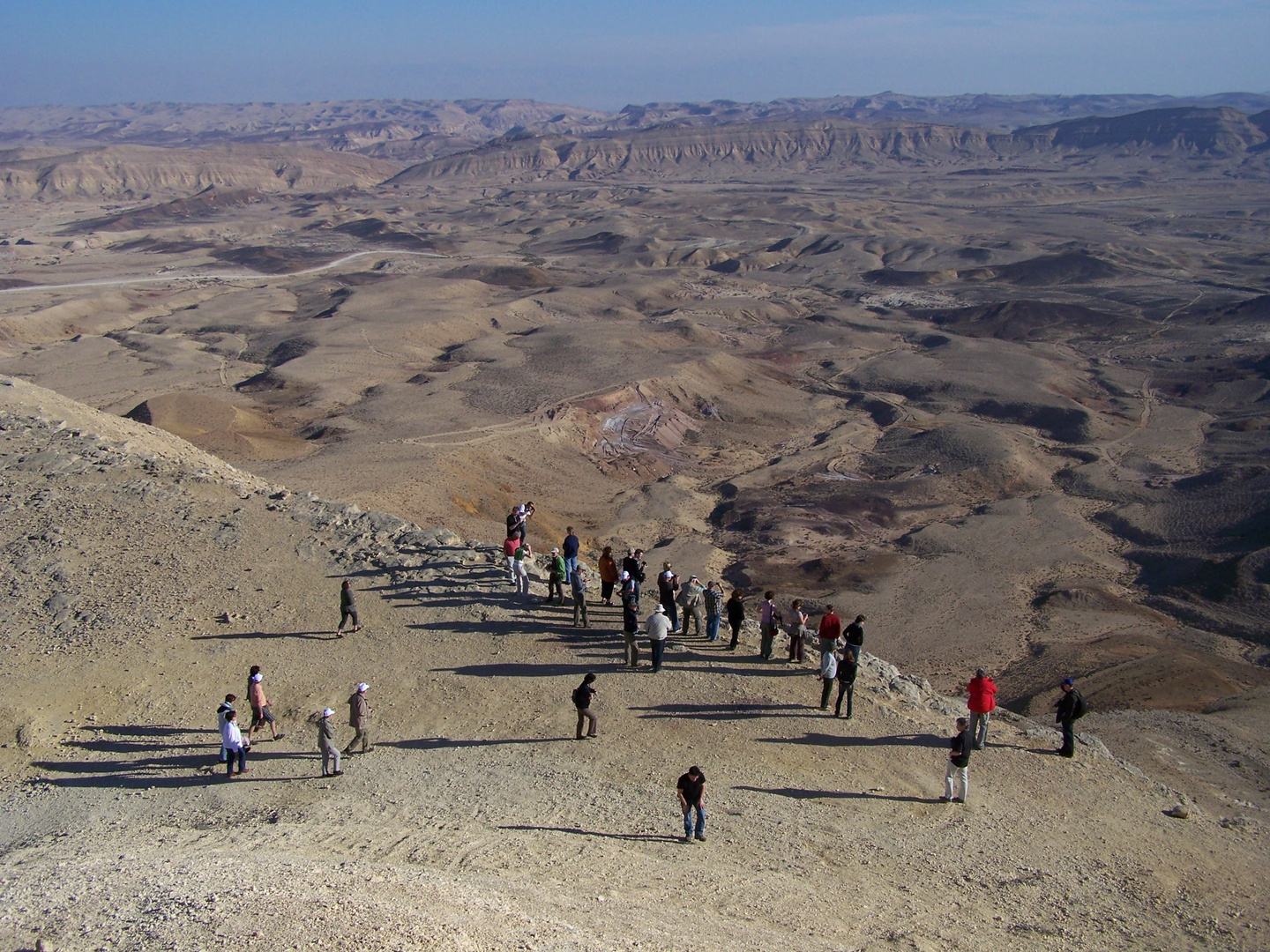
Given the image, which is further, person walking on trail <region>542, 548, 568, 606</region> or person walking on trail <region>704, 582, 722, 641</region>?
person walking on trail <region>542, 548, 568, 606</region>

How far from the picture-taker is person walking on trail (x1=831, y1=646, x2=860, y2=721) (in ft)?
36.4

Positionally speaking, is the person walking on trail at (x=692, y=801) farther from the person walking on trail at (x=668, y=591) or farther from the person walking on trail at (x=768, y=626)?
the person walking on trail at (x=668, y=591)

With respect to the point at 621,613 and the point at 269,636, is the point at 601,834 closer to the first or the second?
the point at 621,613

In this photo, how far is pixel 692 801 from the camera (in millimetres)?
8562

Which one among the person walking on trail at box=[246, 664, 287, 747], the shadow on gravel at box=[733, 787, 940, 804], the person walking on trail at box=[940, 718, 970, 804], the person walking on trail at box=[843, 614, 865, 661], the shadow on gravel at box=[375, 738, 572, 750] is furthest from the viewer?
the person walking on trail at box=[843, 614, 865, 661]

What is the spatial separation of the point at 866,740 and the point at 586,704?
11.3ft

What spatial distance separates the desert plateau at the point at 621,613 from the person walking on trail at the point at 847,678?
0.40 meters

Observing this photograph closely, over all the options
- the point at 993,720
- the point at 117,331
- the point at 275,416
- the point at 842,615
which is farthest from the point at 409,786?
the point at 117,331

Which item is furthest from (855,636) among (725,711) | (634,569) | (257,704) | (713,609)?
(257,704)

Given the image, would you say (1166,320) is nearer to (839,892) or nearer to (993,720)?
(993,720)

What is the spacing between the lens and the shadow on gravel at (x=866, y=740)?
10836 millimetres

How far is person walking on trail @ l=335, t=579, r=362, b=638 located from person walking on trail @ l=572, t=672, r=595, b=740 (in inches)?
155

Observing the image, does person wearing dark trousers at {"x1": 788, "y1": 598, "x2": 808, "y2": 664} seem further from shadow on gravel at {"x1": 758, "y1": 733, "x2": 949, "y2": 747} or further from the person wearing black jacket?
the person wearing black jacket

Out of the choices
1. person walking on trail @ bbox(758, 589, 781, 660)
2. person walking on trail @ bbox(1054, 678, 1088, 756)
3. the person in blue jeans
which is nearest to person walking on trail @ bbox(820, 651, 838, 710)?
person walking on trail @ bbox(758, 589, 781, 660)
